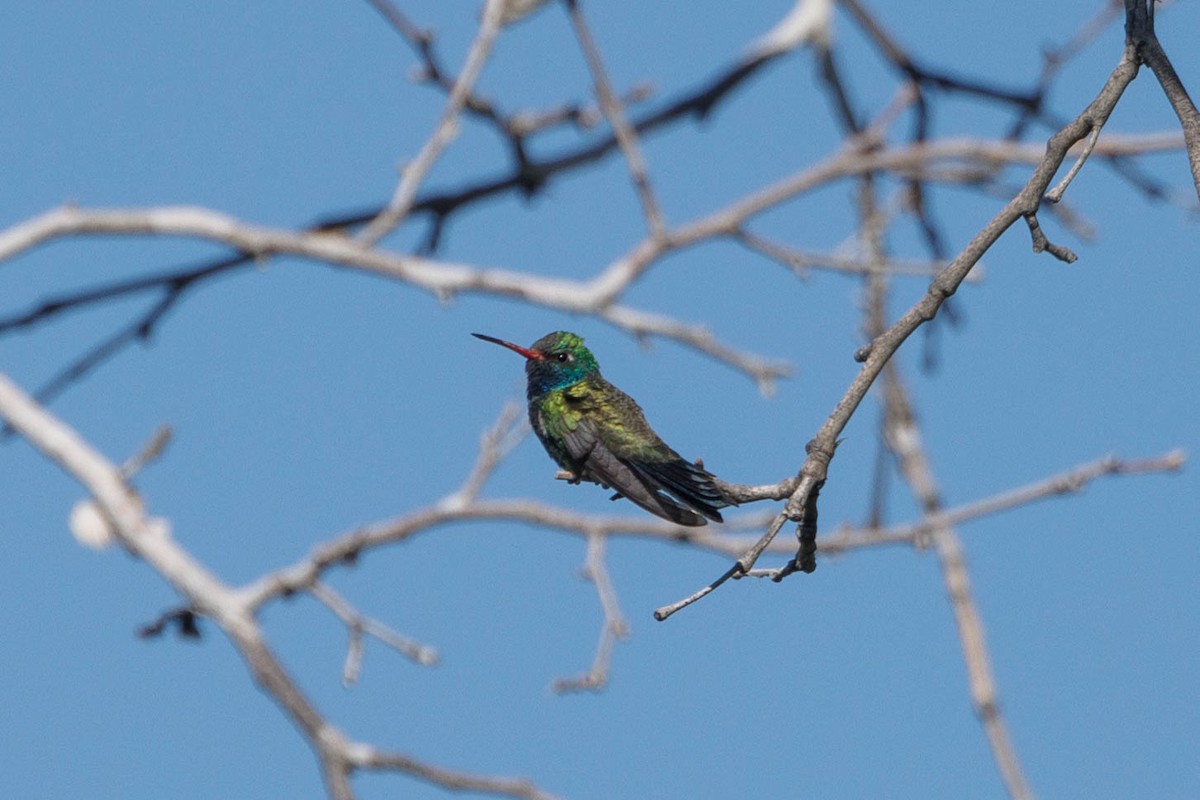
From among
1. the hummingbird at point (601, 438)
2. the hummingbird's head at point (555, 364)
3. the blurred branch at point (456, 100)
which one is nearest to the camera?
the hummingbird at point (601, 438)

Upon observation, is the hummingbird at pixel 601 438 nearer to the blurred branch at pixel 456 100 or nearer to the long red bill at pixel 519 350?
the long red bill at pixel 519 350

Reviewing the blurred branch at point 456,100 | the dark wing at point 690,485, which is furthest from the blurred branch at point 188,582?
the dark wing at point 690,485

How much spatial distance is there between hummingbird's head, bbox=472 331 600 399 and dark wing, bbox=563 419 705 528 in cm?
15

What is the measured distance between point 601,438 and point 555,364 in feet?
1.06

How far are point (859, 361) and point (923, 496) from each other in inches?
259

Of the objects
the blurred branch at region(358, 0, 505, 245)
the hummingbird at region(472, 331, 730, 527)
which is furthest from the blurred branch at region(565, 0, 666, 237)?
the hummingbird at region(472, 331, 730, 527)

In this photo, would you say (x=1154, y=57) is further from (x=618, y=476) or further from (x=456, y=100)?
(x=456, y=100)

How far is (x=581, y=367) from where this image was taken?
343cm

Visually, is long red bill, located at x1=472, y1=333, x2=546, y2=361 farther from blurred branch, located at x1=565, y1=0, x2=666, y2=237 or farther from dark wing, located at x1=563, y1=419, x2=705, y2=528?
blurred branch, located at x1=565, y1=0, x2=666, y2=237

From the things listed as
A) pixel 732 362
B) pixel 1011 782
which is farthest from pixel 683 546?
pixel 1011 782

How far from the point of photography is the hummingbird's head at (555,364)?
3393 mm

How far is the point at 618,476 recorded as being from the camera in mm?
2984

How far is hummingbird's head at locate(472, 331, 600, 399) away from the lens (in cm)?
339

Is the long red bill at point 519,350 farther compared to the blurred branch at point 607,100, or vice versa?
the blurred branch at point 607,100
